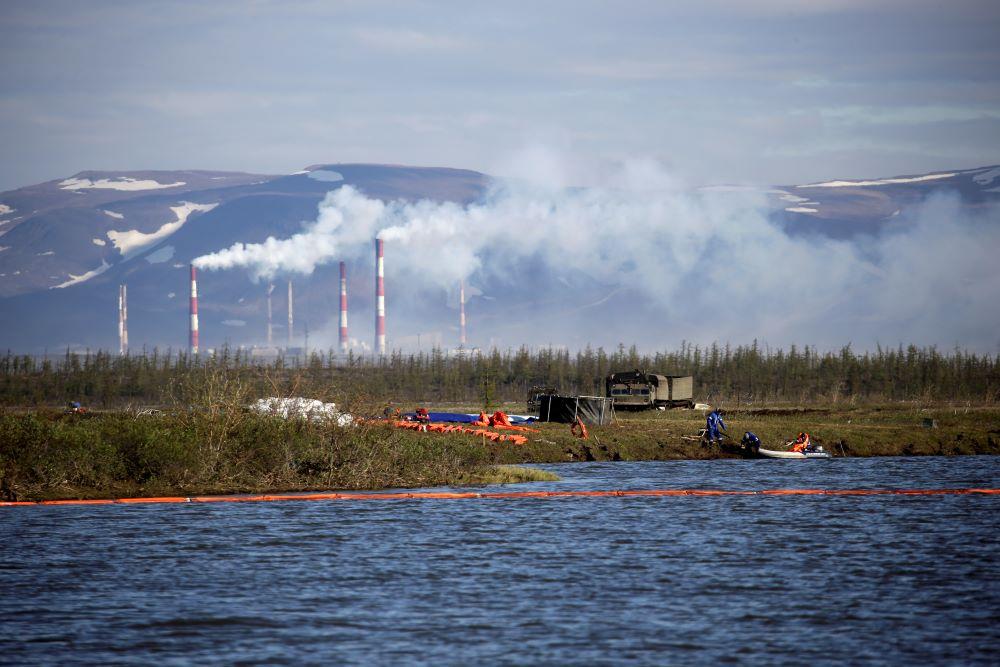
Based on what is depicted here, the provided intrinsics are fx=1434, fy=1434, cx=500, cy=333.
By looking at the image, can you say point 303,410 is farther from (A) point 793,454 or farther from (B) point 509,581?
(A) point 793,454

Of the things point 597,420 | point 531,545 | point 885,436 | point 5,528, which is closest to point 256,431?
point 5,528

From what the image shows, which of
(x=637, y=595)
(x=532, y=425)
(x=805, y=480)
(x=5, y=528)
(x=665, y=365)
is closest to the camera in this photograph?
(x=637, y=595)

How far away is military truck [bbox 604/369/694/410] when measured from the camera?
8660 cm

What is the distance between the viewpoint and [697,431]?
66.6 meters

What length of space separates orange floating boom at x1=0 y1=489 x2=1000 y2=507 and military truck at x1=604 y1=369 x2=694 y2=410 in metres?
38.6

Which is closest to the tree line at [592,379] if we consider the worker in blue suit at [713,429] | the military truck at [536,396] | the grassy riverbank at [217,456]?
the military truck at [536,396]

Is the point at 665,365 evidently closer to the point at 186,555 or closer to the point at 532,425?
the point at 532,425

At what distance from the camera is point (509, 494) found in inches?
1777

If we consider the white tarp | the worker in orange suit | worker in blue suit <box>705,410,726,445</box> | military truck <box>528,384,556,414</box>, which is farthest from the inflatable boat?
the white tarp

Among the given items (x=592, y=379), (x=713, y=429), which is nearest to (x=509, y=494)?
(x=713, y=429)

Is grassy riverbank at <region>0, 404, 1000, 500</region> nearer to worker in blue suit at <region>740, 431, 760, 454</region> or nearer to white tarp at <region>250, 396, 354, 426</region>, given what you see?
white tarp at <region>250, 396, 354, 426</region>

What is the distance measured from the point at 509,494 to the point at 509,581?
1524 centimetres

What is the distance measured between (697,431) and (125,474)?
30451 mm

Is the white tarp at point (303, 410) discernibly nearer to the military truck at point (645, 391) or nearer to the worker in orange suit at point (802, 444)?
the worker in orange suit at point (802, 444)
